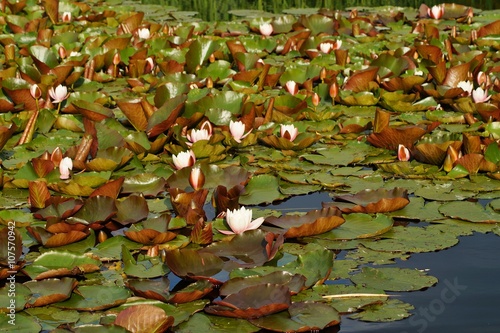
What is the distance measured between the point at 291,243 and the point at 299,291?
575 millimetres

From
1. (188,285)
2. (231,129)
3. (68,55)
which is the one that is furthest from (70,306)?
(68,55)

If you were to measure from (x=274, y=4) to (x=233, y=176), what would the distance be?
23.6 feet

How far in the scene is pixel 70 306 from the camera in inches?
121

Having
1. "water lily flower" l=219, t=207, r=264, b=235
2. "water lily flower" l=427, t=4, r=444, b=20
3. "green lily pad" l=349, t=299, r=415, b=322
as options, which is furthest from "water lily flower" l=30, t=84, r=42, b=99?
"water lily flower" l=427, t=4, r=444, b=20

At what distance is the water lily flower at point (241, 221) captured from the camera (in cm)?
360

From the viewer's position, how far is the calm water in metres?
10.7

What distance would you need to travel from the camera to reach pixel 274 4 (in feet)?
36.5

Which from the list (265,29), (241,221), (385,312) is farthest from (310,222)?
(265,29)

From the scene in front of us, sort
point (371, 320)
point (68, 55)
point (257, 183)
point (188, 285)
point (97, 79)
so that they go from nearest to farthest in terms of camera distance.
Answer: point (371, 320) < point (188, 285) < point (257, 183) < point (97, 79) < point (68, 55)

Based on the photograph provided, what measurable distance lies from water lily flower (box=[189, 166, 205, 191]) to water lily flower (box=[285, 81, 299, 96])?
76.4 inches

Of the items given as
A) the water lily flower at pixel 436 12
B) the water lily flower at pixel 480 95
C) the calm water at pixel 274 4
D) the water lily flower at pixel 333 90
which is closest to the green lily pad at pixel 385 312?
the water lily flower at pixel 480 95

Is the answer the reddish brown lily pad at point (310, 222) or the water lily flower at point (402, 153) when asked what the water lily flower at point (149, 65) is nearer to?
the water lily flower at point (402, 153)

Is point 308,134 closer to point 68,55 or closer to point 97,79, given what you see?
point 97,79

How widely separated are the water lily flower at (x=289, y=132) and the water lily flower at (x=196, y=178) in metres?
0.89
